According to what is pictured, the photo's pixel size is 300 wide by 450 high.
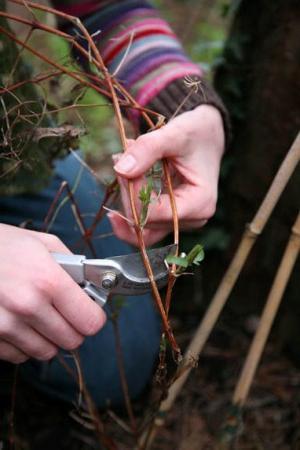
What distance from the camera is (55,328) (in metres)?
0.72

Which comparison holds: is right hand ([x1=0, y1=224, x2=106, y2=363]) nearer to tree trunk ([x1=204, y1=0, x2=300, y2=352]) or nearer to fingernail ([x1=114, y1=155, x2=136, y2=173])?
fingernail ([x1=114, y1=155, x2=136, y2=173])

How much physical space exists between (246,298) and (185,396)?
327 mm

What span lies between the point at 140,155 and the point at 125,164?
0.09 ft

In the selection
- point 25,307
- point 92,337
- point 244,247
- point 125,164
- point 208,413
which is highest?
point 125,164

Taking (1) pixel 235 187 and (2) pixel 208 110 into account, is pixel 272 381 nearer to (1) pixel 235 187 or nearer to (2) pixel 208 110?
(1) pixel 235 187

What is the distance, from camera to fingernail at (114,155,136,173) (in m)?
0.72

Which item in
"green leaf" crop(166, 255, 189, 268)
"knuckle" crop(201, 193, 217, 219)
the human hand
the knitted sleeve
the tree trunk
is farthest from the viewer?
the tree trunk

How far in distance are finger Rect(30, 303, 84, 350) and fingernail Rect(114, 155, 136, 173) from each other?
0.21 m

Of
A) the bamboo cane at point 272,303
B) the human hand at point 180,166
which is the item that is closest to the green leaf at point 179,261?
the human hand at point 180,166

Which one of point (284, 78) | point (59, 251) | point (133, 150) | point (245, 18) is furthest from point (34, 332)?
point (245, 18)

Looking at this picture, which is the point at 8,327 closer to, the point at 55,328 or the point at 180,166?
the point at 55,328

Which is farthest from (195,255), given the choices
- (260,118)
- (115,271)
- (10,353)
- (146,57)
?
(260,118)

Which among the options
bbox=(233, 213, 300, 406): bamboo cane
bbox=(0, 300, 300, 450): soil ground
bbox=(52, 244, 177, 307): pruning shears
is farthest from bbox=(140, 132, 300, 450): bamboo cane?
bbox=(0, 300, 300, 450): soil ground

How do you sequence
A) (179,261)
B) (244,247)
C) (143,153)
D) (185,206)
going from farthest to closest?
1. (244,247)
2. (185,206)
3. (143,153)
4. (179,261)
